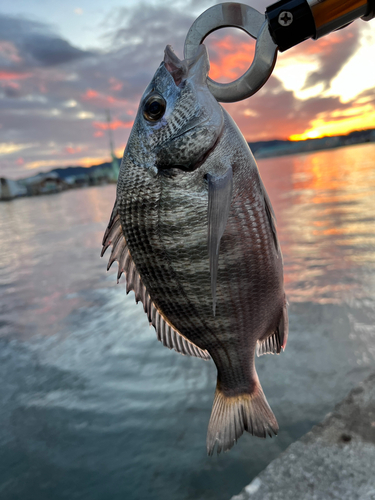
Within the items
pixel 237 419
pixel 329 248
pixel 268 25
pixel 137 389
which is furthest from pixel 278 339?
pixel 329 248

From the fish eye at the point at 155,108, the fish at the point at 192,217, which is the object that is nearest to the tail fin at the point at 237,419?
the fish at the point at 192,217

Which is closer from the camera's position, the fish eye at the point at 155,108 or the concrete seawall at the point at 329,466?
the fish eye at the point at 155,108

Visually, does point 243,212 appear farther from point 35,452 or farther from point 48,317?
point 48,317

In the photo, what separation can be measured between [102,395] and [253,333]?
3.47 m

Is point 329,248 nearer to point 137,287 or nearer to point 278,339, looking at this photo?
point 278,339

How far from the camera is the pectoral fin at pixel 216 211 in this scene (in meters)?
1.21

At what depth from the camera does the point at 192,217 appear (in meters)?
1.44

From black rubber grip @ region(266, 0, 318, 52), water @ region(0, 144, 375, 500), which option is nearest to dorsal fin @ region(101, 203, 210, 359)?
black rubber grip @ region(266, 0, 318, 52)

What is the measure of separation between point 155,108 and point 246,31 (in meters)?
0.49

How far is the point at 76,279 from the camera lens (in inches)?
394

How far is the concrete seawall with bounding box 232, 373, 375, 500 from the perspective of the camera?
7.41 feet

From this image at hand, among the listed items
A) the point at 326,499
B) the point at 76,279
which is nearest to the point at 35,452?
the point at 326,499

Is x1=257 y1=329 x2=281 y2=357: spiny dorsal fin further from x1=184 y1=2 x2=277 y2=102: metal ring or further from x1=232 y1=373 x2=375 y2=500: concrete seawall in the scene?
x1=184 y1=2 x2=277 y2=102: metal ring

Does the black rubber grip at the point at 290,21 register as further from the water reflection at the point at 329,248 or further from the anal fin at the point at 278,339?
the water reflection at the point at 329,248
